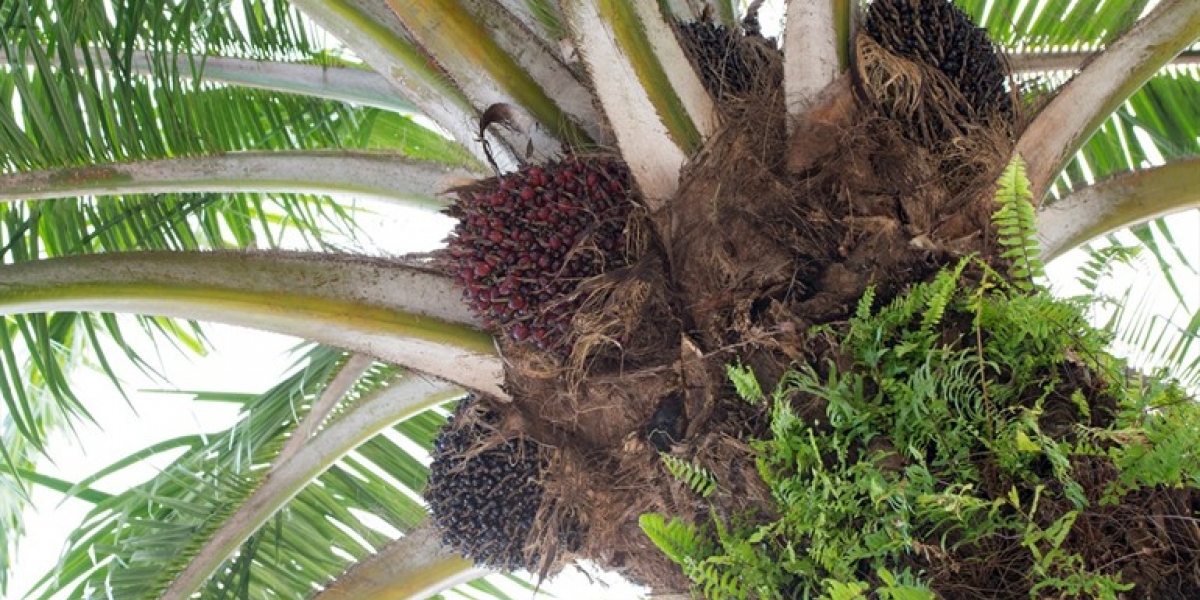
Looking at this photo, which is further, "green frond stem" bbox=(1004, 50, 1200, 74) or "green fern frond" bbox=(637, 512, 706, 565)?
"green frond stem" bbox=(1004, 50, 1200, 74)

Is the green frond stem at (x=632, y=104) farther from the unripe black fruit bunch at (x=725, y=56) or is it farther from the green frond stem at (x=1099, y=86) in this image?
the green frond stem at (x=1099, y=86)

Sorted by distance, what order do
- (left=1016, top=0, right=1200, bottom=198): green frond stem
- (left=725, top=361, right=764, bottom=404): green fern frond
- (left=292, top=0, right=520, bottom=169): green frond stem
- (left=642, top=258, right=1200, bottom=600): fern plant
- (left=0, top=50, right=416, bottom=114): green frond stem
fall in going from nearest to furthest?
(left=642, top=258, right=1200, bottom=600): fern plant < (left=725, top=361, right=764, bottom=404): green fern frond < (left=1016, top=0, right=1200, bottom=198): green frond stem < (left=292, top=0, right=520, bottom=169): green frond stem < (left=0, top=50, right=416, bottom=114): green frond stem

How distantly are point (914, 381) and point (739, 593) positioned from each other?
37 cm

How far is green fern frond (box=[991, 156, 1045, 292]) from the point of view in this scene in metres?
1.69

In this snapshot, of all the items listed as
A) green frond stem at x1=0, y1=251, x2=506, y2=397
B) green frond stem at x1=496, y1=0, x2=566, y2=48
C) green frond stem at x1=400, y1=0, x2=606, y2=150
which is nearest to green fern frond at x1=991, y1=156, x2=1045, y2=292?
green frond stem at x1=400, y1=0, x2=606, y2=150

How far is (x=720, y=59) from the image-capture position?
7.50 feet

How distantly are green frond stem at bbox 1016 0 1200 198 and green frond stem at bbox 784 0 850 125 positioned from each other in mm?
373

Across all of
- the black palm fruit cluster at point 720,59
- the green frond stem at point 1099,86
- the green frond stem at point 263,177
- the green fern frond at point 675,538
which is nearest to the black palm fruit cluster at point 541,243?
the black palm fruit cluster at point 720,59

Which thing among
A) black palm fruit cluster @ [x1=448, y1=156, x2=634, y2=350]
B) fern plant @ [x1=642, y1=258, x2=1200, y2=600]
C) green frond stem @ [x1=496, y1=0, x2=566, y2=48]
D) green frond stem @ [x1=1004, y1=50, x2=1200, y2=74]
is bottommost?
fern plant @ [x1=642, y1=258, x2=1200, y2=600]

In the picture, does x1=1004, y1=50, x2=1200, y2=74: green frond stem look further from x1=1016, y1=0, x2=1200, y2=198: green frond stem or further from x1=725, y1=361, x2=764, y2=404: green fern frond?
x1=725, y1=361, x2=764, y2=404: green fern frond

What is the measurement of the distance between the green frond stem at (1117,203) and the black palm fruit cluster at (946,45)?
0.20 meters

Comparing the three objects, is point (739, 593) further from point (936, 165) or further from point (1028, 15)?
point (1028, 15)

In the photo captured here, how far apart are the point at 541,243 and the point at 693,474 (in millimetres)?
497

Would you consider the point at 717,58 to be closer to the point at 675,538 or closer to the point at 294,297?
the point at 294,297
